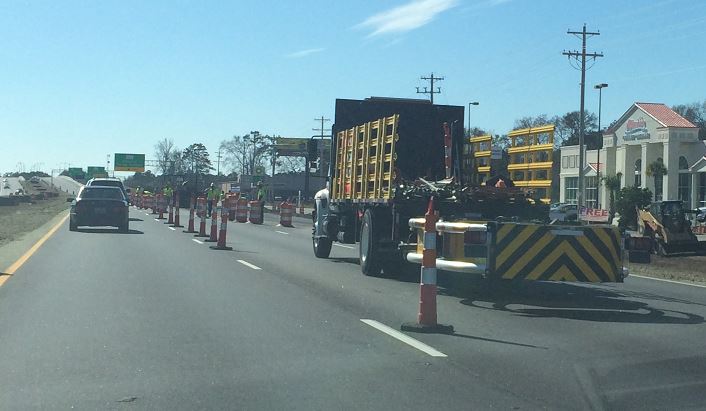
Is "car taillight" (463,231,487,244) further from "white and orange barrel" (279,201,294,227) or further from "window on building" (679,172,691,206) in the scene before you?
"window on building" (679,172,691,206)

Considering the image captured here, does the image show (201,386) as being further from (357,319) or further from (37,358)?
(357,319)

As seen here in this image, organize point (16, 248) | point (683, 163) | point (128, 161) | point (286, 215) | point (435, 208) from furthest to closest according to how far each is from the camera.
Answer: point (128, 161) < point (683, 163) < point (286, 215) < point (16, 248) < point (435, 208)

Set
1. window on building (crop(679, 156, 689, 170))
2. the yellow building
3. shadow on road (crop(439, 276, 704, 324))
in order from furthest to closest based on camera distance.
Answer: window on building (crop(679, 156, 689, 170)) < the yellow building < shadow on road (crop(439, 276, 704, 324))

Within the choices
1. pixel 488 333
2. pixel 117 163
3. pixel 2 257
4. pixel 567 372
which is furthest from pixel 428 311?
Answer: pixel 117 163

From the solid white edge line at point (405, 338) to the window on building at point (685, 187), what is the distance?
57.9m

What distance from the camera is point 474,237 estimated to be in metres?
12.1

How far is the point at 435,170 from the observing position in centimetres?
1725

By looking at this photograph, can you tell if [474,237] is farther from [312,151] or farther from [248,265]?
[312,151]

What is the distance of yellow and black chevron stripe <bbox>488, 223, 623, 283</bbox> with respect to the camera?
1193 centimetres

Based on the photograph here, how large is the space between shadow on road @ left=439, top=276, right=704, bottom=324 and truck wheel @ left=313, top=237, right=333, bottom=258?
4.66 metres

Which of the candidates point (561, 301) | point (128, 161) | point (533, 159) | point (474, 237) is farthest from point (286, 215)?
point (128, 161)

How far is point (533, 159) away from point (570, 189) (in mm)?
62046

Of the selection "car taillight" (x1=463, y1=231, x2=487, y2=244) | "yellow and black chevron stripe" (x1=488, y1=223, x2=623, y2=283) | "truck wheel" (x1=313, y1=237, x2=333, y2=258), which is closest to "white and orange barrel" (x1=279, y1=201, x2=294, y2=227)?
"truck wheel" (x1=313, y1=237, x2=333, y2=258)

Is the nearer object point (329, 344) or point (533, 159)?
point (329, 344)
